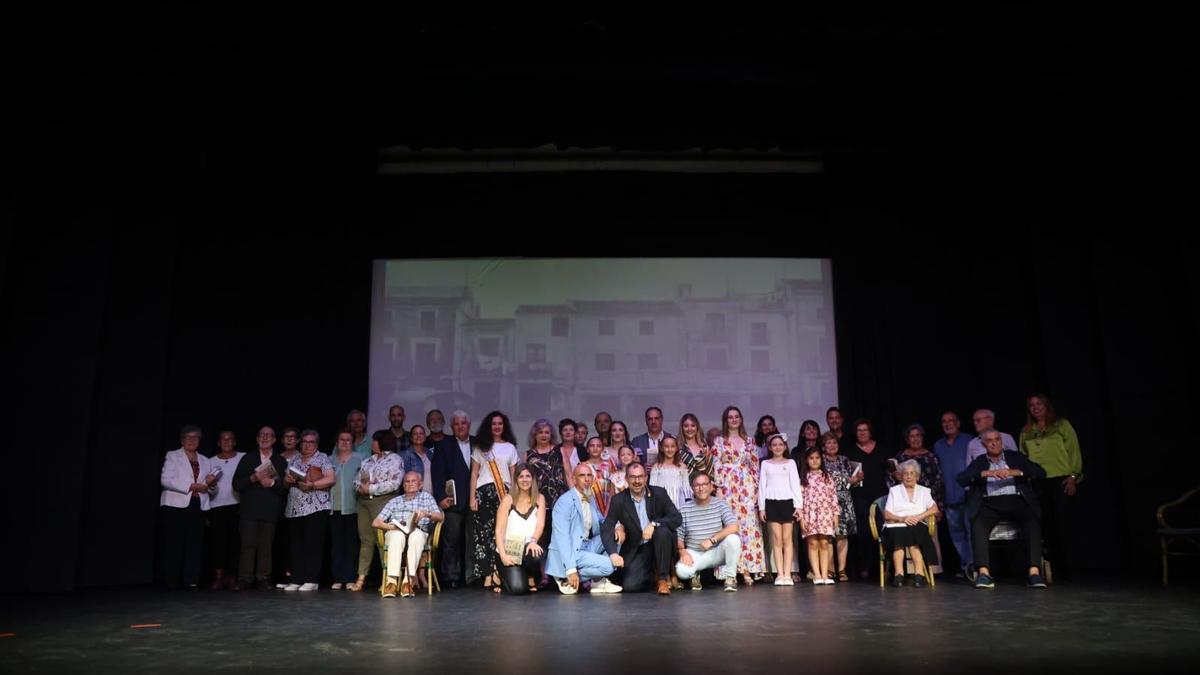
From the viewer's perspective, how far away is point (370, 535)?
6.45 metres

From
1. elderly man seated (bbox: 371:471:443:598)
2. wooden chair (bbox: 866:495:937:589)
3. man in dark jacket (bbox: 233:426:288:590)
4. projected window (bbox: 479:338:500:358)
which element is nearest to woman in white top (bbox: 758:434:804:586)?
wooden chair (bbox: 866:495:937:589)

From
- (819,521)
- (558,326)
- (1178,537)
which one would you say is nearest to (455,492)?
(558,326)

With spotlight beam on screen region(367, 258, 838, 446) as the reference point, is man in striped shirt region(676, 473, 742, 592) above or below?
below

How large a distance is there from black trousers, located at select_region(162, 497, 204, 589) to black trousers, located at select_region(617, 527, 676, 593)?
3.19m

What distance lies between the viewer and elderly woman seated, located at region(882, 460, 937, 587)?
6.02m

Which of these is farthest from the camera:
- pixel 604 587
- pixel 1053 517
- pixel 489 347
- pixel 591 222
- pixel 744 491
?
pixel 591 222

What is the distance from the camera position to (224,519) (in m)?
6.69

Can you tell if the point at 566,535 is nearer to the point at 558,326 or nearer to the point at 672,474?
the point at 672,474

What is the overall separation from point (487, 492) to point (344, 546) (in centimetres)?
118

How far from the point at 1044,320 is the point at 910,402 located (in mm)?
1286

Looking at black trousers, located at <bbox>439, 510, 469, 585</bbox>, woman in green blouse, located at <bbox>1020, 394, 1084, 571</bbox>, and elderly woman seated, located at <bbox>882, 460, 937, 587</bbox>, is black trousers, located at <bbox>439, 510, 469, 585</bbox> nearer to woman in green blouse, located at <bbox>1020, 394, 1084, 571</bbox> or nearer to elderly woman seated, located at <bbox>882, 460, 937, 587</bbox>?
elderly woman seated, located at <bbox>882, 460, 937, 587</bbox>

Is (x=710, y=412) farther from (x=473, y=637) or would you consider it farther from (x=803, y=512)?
(x=473, y=637)

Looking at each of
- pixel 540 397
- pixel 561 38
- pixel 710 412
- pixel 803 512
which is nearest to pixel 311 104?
pixel 561 38

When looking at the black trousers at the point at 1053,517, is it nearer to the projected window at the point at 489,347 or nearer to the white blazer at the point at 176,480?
the projected window at the point at 489,347
